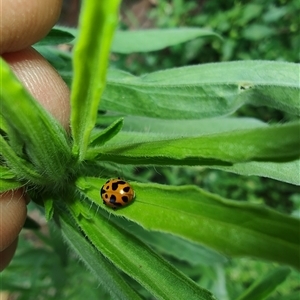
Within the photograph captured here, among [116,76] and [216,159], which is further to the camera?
[116,76]

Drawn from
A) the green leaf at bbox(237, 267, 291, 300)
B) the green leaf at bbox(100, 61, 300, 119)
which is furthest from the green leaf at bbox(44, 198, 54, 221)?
the green leaf at bbox(237, 267, 291, 300)

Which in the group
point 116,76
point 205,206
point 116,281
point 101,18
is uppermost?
point 101,18

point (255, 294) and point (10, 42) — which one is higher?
point (10, 42)

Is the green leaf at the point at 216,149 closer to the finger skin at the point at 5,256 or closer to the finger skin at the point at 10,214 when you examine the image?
the finger skin at the point at 10,214

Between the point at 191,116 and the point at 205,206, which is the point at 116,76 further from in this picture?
the point at 205,206

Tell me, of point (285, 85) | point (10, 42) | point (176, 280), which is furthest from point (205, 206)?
point (10, 42)

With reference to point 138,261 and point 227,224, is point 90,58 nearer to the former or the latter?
point 227,224

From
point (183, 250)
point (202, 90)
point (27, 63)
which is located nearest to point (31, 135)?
Answer: point (27, 63)

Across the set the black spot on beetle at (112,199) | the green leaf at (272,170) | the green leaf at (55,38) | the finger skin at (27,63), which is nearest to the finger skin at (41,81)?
the finger skin at (27,63)
